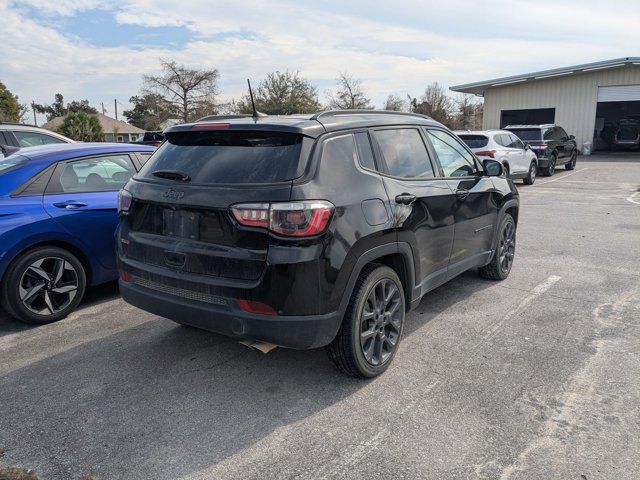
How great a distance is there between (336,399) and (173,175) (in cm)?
181

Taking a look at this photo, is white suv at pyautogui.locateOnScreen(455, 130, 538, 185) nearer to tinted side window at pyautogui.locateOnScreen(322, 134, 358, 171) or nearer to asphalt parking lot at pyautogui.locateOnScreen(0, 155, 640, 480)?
asphalt parking lot at pyautogui.locateOnScreen(0, 155, 640, 480)

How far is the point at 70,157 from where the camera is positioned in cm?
498

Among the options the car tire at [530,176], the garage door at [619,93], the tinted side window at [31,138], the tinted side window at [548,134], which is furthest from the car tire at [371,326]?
the garage door at [619,93]

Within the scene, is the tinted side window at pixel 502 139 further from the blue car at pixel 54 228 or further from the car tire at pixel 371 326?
the car tire at pixel 371 326

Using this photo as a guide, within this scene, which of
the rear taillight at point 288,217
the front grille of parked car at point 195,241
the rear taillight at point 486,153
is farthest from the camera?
the rear taillight at point 486,153

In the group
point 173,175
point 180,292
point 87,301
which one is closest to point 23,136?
point 87,301

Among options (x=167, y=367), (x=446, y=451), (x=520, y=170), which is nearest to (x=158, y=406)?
(x=167, y=367)

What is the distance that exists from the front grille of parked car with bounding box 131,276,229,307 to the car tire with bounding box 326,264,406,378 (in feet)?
2.62

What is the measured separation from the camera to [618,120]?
33.4 metres

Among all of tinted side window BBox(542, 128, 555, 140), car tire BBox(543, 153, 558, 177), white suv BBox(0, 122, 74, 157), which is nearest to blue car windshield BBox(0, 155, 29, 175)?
white suv BBox(0, 122, 74, 157)

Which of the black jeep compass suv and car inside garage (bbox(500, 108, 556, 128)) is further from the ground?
car inside garage (bbox(500, 108, 556, 128))

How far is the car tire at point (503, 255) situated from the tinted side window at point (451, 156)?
2.94 ft

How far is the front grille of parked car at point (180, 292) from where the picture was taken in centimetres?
307

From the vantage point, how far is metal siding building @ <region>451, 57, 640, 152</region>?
28.4 metres
